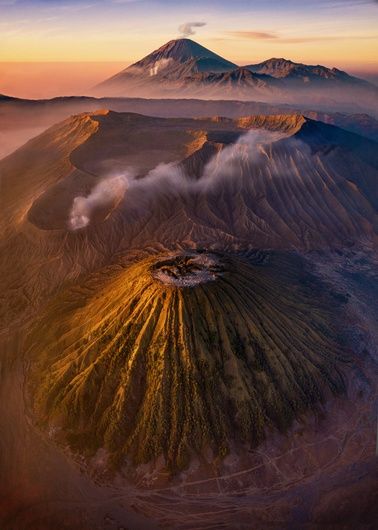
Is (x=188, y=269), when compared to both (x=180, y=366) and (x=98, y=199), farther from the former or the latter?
(x=98, y=199)

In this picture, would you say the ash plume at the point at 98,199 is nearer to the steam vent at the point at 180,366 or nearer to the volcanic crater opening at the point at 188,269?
the steam vent at the point at 180,366

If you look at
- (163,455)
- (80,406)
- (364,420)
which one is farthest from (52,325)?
(364,420)

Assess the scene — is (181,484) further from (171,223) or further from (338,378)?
(171,223)

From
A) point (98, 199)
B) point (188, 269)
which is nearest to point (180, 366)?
point (188, 269)

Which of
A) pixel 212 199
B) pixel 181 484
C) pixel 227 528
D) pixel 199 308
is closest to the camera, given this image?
pixel 227 528

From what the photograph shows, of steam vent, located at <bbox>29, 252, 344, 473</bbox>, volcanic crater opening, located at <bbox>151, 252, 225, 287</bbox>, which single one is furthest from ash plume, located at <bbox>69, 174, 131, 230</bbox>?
volcanic crater opening, located at <bbox>151, 252, 225, 287</bbox>

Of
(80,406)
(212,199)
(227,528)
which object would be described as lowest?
(227,528)
